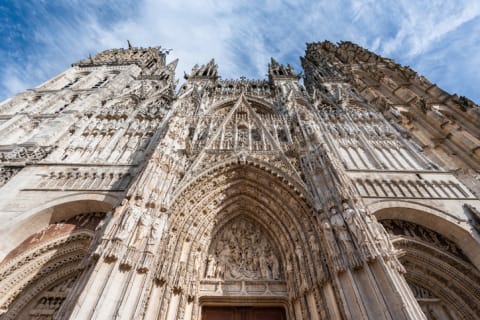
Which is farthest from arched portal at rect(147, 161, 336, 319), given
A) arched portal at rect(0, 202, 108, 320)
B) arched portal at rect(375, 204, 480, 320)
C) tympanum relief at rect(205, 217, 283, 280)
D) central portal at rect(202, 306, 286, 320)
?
arched portal at rect(375, 204, 480, 320)

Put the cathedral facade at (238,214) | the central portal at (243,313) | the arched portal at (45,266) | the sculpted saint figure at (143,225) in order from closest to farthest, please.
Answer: the cathedral facade at (238,214) → the sculpted saint figure at (143,225) → the arched portal at (45,266) → the central portal at (243,313)

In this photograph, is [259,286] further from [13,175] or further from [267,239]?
[13,175]

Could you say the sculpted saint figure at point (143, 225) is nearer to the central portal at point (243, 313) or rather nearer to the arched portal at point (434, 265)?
the central portal at point (243, 313)

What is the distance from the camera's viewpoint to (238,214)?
869 centimetres

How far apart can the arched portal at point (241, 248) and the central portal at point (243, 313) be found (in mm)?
216

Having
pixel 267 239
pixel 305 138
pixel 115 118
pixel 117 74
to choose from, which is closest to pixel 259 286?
pixel 267 239

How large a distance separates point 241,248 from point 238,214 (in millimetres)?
1310

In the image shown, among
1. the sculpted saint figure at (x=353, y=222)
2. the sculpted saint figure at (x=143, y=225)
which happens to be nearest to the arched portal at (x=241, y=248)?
the sculpted saint figure at (x=143, y=225)

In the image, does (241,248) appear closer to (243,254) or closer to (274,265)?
(243,254)

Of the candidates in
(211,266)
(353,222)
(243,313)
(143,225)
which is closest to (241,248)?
(211,266)

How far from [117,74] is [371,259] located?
2022 cm

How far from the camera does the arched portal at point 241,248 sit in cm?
596

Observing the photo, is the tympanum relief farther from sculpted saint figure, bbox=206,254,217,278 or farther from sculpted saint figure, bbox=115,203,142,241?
sculpted saint figure, bbox=115,203,142,241

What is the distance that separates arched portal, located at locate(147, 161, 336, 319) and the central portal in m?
0.22
